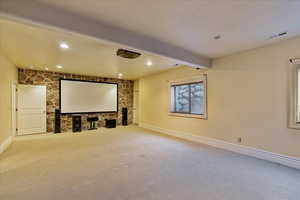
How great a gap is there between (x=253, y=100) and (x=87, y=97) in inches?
264

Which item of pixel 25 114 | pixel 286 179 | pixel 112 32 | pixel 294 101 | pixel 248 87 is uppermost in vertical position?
pixel 112 32

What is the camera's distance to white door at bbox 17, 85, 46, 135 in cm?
612

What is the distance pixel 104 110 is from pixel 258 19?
7211 mm

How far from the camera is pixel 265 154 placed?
3.67m

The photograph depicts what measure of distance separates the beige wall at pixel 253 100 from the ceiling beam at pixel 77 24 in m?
1.81

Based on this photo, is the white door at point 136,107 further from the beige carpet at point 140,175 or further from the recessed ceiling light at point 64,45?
the recessed ceiling light at point 64,45

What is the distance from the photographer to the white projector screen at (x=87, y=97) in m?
7.21

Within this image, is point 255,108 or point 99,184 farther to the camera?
point 255,108

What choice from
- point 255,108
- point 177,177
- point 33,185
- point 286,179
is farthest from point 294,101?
point 33,185

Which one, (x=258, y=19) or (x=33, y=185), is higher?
(x=258, y=19)

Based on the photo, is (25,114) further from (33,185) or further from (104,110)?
(33,185)

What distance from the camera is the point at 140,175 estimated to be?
2.83m

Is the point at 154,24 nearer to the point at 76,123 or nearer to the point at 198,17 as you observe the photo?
the point at 198,17

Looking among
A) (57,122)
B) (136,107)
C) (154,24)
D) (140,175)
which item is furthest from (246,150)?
(57,122)
